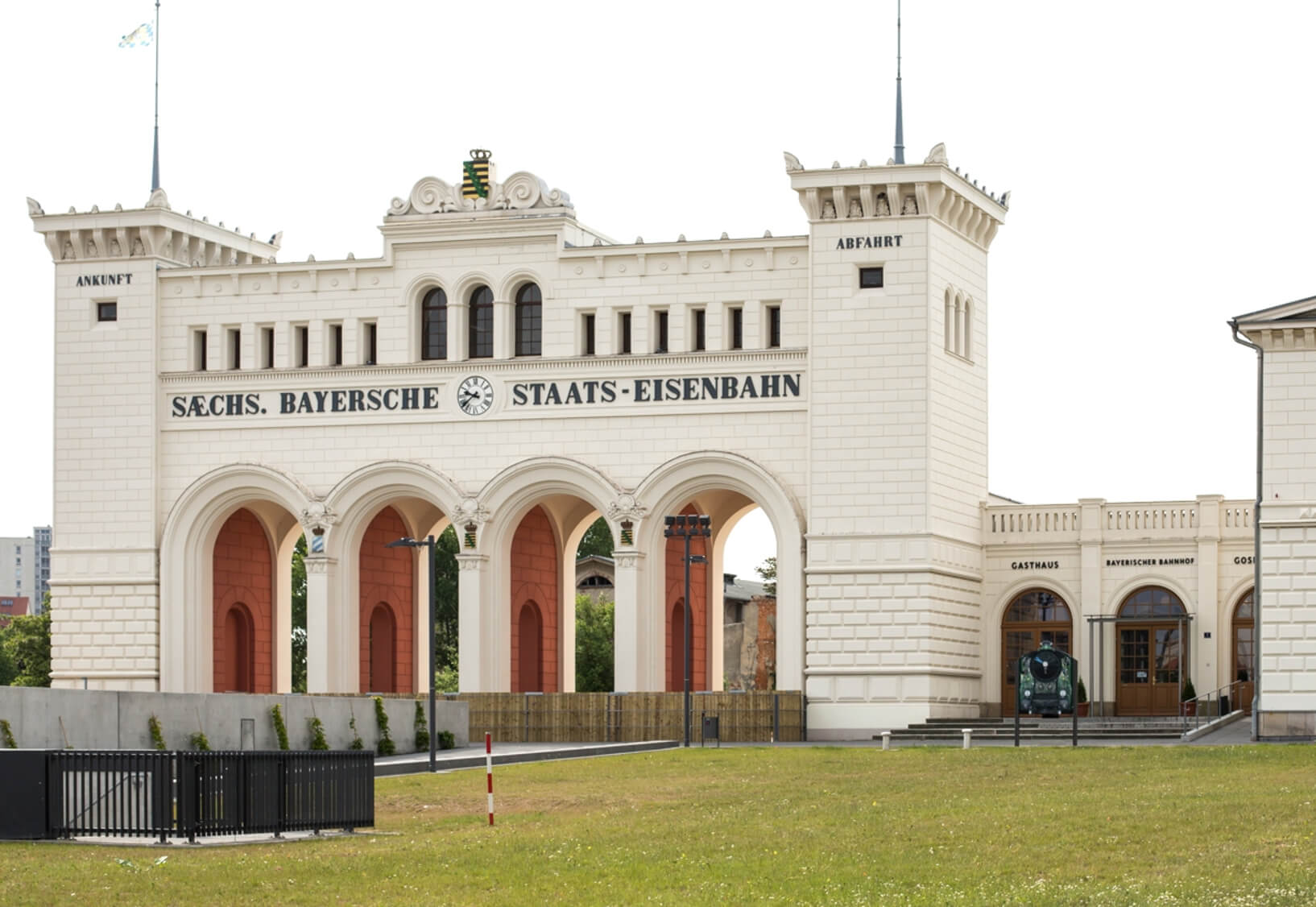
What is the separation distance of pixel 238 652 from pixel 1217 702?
85.5 feet

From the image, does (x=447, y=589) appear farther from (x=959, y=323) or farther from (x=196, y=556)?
(x=959, y=323)

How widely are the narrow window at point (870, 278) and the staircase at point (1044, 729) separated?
1018cm

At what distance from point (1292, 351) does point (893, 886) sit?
2823cm

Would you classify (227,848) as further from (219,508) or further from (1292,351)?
(219,508)

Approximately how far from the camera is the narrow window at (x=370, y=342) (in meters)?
61.8

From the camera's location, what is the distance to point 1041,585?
59.5 m

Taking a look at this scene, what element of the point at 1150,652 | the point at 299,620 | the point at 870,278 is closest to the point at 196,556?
the point at 870,278

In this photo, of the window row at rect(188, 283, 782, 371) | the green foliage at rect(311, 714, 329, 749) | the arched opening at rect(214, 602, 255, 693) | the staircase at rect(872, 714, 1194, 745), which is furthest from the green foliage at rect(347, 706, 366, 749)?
the arched opening at rect(214, 602, 255, 693)

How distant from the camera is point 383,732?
163 ft

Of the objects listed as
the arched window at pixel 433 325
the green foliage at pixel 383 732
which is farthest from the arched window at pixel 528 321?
the green foliage at pixel 383 732

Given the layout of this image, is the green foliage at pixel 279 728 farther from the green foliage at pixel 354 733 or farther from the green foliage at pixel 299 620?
the green foliage at pixel 299 620

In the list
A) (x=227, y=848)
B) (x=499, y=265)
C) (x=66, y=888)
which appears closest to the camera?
(x=66, y=888)

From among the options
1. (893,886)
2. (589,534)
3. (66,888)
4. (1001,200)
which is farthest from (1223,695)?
(589,534)

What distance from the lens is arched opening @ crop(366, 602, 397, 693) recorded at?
67.2m
